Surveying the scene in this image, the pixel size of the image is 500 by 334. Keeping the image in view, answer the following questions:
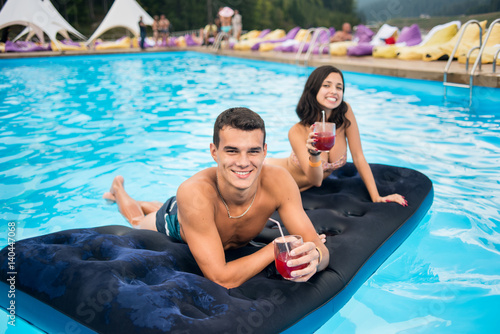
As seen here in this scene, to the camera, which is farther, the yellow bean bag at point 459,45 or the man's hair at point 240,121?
the yellow bean bag at point 459,45

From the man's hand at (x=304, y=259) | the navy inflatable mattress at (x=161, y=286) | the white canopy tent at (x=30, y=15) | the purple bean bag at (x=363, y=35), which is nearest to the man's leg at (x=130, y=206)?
the navy inflatable mattress at (x=161, y=286)

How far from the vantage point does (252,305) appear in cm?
226

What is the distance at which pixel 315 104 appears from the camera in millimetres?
3854

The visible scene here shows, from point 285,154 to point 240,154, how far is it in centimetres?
421

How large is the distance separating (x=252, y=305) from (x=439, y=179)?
3.54 meters

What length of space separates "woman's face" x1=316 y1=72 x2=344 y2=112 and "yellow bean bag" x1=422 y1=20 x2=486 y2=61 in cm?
723

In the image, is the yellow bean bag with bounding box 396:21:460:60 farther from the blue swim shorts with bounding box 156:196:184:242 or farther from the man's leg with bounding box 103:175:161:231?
the blue swim shorts with bounding box 156:196:184:242

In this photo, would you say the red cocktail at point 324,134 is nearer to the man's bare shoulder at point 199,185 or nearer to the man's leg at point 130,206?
the man's bare shoulder at point 199,185

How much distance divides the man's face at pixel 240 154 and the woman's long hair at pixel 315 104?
153 centimetres

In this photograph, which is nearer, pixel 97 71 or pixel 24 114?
pixel 24 114

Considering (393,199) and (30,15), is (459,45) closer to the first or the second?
(393,199)

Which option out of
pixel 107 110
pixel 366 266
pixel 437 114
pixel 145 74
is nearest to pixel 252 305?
pixel 366 266

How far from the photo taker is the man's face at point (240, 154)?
7.72 ft

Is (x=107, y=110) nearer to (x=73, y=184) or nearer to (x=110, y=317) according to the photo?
(x=73, y=184)
